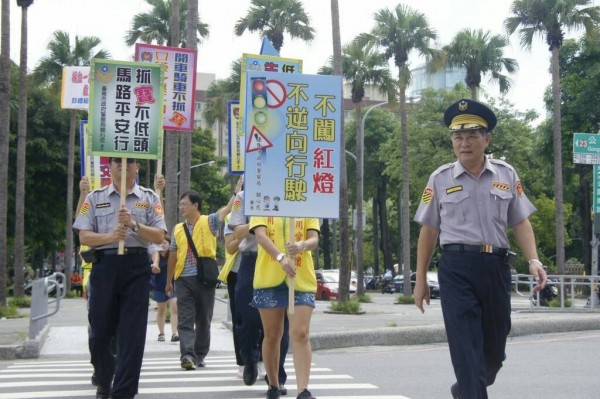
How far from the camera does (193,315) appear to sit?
1195 centimetres

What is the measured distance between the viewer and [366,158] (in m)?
70.2

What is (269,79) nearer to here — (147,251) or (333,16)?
(147,251)

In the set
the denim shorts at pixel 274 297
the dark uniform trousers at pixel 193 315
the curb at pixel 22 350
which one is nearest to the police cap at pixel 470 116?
the denim shorts at pixel 274 297

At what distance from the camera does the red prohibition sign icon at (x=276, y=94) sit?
28.8ft

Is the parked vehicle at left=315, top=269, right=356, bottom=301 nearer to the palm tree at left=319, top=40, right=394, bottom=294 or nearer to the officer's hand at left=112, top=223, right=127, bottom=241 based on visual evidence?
the palm tree at left=319, top=40, right=394, bottom=294

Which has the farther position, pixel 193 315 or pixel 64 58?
pixel 64 58

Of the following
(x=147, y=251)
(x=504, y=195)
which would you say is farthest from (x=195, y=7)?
(x=504, y=195)

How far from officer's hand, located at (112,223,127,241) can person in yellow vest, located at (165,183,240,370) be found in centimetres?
393

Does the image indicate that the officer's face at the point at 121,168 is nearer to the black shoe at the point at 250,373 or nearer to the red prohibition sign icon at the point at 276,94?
the red prohibition sign icon at the point at 276,94

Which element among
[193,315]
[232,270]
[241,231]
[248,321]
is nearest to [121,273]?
[241,231]

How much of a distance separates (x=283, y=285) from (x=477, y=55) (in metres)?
37.8

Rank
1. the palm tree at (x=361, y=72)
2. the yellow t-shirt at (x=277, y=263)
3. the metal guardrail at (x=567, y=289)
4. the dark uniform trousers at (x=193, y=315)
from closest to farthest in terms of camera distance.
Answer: the yellow t-shirt at (x=277, y=263) < the dark uniform trousers at (x=193, y=315) < the metal guardrail at (x=567, y=289) < the palm tree at (x=361, y=72)

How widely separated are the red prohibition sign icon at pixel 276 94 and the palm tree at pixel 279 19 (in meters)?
32.0

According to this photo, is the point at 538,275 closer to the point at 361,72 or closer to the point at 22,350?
the point at 22,350
